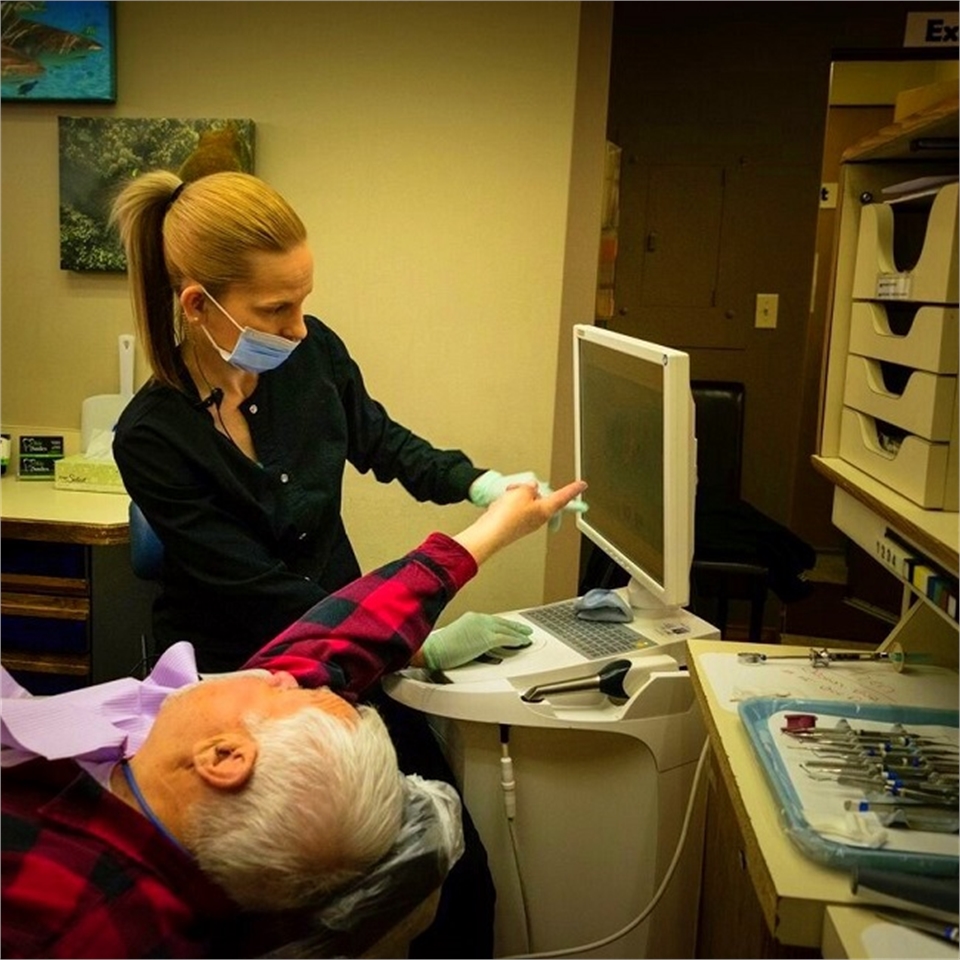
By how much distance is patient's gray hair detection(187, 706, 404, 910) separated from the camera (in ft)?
2.89

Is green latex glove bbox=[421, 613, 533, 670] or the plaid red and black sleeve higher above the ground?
the plaid red and black sleeve

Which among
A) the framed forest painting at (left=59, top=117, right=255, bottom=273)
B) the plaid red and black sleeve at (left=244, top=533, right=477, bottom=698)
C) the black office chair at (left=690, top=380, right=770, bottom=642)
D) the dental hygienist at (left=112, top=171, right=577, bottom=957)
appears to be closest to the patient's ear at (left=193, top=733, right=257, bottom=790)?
the plaid red and black sleeve at (left=244, top=533, right=477, bottom=698)

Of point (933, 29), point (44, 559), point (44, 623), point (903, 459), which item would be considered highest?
point (933, 29)

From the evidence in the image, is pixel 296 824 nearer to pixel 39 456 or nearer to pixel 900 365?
pixel 900 365

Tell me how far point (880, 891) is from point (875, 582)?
3.65 meters

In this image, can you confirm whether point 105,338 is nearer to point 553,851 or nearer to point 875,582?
point 553,851

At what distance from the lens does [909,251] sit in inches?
52.8

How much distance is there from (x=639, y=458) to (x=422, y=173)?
121 centimetres

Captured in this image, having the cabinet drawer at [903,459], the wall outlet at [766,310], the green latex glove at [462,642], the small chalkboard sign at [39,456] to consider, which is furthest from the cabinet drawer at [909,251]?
the wall outlet at [766,310]

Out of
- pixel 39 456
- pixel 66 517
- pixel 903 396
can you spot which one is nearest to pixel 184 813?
pixel 903 396

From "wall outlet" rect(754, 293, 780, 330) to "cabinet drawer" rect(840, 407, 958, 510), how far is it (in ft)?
7.85

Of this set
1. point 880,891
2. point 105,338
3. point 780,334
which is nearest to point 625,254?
point 780,334

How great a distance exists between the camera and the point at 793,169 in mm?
3639

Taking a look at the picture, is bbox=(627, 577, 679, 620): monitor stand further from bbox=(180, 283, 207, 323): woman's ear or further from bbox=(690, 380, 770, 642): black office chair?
bbox=(690, 380, 770, 642): black office chair
